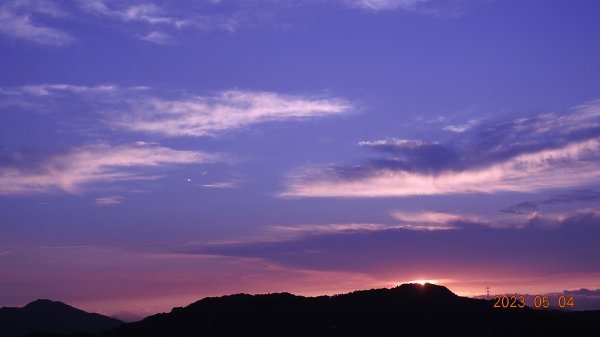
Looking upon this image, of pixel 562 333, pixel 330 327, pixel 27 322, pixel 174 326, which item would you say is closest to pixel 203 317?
pixel 174 326

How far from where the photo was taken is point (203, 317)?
12488cm

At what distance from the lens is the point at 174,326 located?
405 feet

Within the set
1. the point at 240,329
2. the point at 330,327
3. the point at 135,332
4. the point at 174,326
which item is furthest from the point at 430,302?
the point at 135,332

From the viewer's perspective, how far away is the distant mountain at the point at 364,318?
368 feet

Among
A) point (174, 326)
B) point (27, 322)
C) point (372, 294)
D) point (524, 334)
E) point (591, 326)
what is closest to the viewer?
point (524, 334)

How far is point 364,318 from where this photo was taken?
119 m

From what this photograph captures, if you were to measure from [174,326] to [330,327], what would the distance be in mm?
29926

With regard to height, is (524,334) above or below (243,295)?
below

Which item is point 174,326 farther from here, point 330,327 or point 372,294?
point 372,294

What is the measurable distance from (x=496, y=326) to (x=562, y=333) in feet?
35.1

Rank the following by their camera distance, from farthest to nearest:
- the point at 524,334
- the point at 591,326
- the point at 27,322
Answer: the point at 27,322
the point at 591,326
the point at 524,334

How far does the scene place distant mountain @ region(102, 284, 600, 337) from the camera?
11212cm

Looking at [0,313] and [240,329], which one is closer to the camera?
[240,329]

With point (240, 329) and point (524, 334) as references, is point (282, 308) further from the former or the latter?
point (524, 334)
